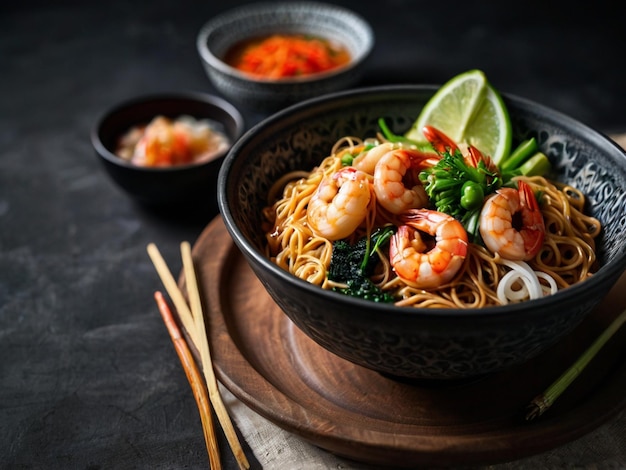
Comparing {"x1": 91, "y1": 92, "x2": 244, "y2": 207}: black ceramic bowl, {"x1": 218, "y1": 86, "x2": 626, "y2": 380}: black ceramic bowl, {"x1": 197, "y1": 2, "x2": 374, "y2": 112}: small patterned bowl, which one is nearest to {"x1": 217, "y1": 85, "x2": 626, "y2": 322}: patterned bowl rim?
{"x1": 218, "y1": 86, "x2": 626, "y2": 380}: black ceramic bowl

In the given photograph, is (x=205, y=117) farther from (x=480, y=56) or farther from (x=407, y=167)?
(x=480, y=56)

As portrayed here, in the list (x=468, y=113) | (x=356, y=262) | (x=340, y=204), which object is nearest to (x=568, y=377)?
(x=356, y=262)

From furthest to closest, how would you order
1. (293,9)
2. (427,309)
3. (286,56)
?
1. (293,9)
2. (286,56)
3. (427,309)

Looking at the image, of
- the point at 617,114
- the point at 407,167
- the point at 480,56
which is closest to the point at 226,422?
the point at 407,167

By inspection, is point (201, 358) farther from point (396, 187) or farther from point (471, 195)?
point (471, 195)

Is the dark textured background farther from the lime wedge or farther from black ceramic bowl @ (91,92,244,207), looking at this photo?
the lime wedge

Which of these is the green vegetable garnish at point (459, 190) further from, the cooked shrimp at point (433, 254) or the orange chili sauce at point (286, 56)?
the orange chili sauce at point (286, 56)
